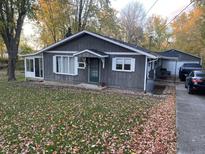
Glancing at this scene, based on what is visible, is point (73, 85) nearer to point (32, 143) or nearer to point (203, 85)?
point (203, 85)

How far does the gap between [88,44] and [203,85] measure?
28.0ft

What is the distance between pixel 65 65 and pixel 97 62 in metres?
2.98

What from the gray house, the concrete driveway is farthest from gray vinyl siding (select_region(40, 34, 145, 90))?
the concrete driveway

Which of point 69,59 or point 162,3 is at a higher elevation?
point 162,3

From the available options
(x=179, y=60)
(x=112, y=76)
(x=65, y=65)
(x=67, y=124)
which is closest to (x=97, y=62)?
(x=112, y=76)

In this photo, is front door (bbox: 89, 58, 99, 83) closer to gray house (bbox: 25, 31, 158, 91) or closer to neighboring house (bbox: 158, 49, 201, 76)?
gray house (bbox: 25, 31, 158, 91)

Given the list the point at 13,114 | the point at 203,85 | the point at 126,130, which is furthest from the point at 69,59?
the point at 126,130

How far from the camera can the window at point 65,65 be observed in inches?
630

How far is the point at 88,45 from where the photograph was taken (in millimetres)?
15250

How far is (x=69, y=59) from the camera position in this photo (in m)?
16.1

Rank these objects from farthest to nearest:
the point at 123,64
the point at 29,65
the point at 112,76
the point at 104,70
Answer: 1. the point at 29,65
2. the point at 104,70
3. the point at 112,76
4. the point at 123,64

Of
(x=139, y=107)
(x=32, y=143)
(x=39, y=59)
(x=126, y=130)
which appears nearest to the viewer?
(x=32, y=143)

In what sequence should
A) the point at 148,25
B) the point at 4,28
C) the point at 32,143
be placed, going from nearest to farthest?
the point at 32,143, the point at 4,28, the point at 148,25

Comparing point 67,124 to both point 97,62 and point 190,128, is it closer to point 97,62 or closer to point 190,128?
point 190,128
